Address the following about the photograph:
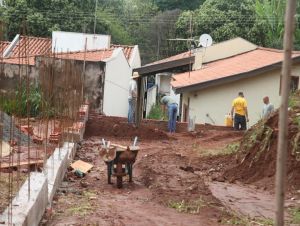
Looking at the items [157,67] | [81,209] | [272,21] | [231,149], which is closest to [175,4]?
[272,21]

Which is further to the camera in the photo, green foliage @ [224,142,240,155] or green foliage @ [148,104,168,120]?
green foliage @ [148,104,168,120]

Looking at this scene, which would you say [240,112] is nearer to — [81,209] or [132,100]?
[132,100]

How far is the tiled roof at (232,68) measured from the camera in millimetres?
24906

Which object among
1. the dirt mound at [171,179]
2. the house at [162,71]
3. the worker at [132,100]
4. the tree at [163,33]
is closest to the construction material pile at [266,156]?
the dirt mound at [171,179]

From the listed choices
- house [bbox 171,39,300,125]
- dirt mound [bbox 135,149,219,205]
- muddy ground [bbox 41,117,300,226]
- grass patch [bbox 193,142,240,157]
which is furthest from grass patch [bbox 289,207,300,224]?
house [bbox 171,39,300,125]

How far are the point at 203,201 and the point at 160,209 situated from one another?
763 millimetres

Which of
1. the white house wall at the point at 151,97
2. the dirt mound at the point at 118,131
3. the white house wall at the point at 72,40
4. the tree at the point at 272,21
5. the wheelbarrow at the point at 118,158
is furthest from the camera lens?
the white house wall at the point at 151,97

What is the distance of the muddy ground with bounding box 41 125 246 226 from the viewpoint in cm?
691

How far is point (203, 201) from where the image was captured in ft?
26.7

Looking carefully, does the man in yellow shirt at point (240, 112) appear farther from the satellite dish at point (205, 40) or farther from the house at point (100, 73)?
the satellite dish at point (205, 40)

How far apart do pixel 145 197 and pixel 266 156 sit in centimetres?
352

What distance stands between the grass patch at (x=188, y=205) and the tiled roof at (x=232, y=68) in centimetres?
1660

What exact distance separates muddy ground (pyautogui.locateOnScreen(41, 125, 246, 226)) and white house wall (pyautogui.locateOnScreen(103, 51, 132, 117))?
40.6 ft

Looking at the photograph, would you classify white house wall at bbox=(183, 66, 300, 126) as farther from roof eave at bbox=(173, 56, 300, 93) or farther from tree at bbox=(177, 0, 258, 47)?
tree at bbox=(177, 0, 258, 47)
